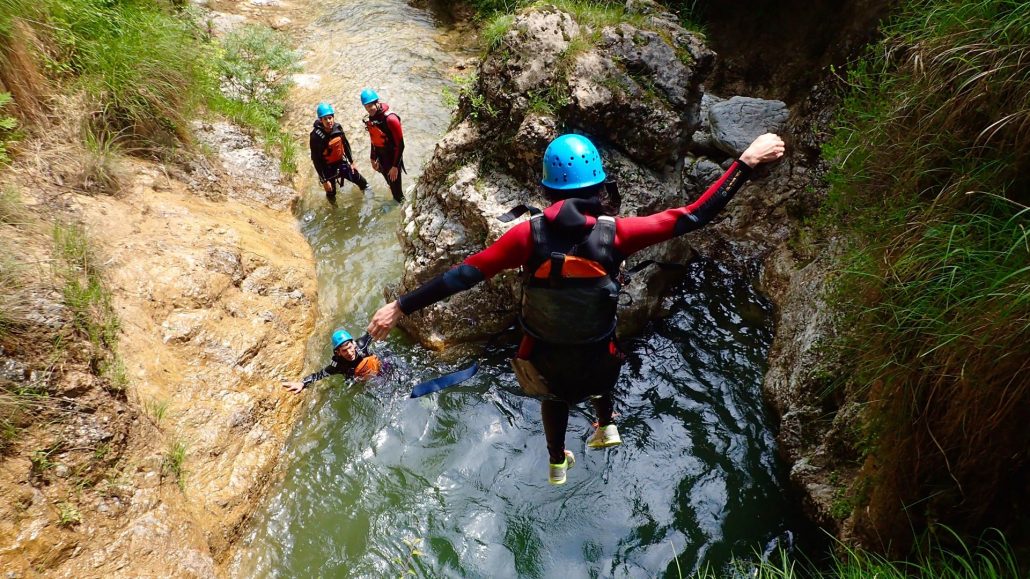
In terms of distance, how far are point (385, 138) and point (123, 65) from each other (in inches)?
109

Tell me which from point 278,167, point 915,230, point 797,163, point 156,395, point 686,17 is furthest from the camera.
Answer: point 278,167

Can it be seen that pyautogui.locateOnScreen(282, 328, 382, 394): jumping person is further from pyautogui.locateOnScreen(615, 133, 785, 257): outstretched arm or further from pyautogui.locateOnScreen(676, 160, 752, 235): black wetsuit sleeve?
pyautogui.locateOnScreen(676, 160, 752, 235): black wetsuit sleeve

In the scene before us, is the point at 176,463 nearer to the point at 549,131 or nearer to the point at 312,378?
the point at 312,378

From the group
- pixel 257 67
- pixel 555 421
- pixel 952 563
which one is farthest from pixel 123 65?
pixel 952 563

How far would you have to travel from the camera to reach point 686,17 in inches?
242

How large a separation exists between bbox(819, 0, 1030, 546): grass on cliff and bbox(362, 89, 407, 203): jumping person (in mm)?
5050

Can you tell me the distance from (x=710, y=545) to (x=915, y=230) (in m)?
2.30

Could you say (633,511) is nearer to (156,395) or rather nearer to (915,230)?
(915,230)

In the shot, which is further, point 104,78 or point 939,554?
point 104,78

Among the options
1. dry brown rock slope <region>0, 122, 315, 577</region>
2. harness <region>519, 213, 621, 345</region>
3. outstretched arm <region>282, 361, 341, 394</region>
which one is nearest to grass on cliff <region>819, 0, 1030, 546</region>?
harness <region>519, 213, 621, 345</region>

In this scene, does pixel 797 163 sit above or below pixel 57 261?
above

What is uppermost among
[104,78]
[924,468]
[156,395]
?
[104,78]

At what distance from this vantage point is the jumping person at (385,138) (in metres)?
6.62

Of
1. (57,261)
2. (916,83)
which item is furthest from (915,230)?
(57,261)
